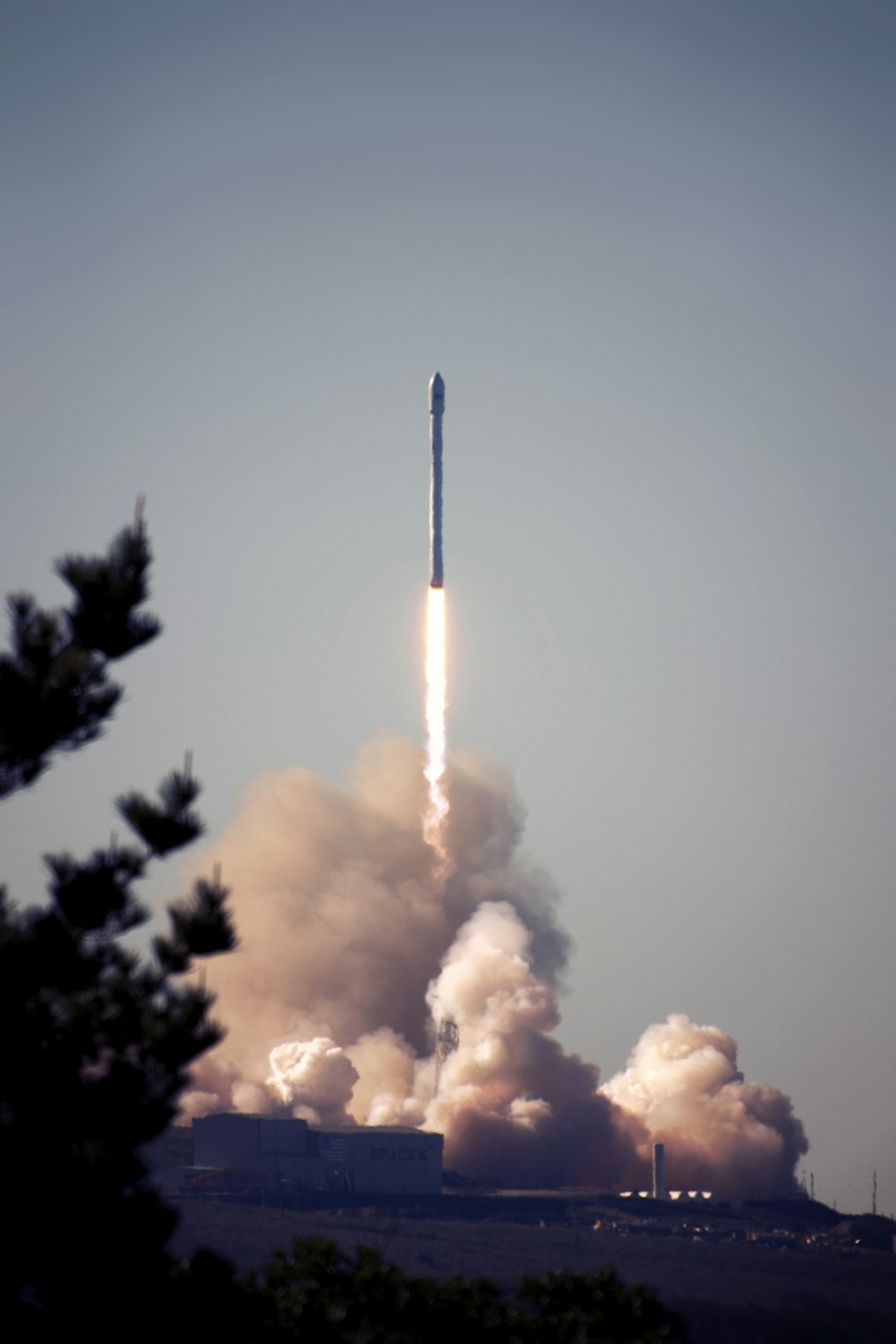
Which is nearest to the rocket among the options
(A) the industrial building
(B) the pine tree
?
(A) the industrial building

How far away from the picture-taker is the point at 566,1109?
160 m

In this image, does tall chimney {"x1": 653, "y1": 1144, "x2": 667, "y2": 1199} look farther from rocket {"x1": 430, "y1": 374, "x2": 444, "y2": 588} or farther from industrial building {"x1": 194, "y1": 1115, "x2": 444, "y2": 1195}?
rocket {"x1": 430, "y1": 374, "x2": 444, "y2": 588}

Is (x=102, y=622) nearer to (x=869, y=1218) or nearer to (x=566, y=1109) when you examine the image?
(x=566, y=1109)

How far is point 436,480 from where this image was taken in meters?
154

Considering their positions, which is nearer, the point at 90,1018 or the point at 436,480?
the point at 90,1018

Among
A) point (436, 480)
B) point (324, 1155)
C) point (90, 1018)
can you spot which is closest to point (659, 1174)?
point (324, 1155)

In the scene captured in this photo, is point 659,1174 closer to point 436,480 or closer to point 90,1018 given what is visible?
point 436,480

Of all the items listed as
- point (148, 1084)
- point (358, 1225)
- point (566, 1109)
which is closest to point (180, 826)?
point (148, 1084)

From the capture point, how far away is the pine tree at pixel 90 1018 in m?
50.7

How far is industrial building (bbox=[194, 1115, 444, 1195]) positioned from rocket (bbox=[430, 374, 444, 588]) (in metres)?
38.2

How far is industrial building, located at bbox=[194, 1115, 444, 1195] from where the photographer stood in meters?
154

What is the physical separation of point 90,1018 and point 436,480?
102 meters

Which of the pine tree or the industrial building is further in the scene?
the industrial building

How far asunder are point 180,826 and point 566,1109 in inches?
4330
